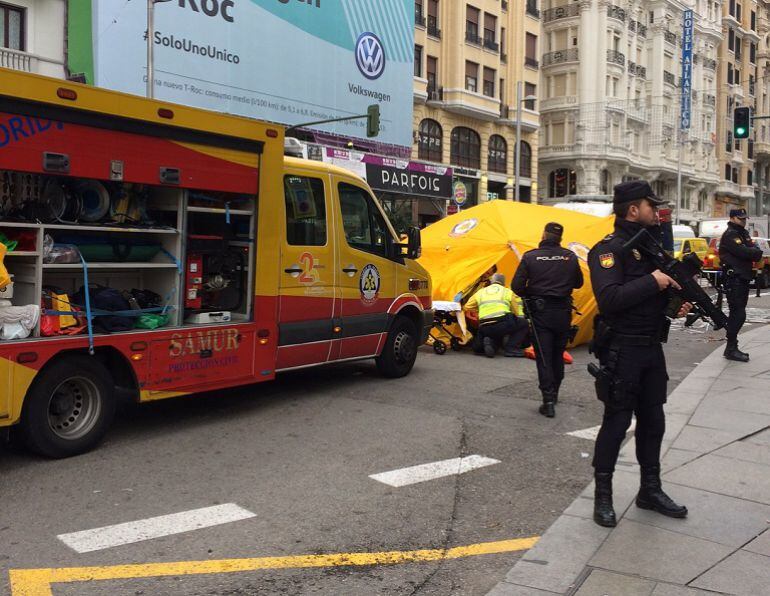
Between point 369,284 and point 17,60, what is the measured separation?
672 inches

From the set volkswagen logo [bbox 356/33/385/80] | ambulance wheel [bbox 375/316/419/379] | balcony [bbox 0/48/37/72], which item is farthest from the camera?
volkswagen logo [bbox 356/33/385/80]

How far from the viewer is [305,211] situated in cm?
748

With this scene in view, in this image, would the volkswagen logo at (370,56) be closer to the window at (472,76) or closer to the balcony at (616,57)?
the window at (472,76)

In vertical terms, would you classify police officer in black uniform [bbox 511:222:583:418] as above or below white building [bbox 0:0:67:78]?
below

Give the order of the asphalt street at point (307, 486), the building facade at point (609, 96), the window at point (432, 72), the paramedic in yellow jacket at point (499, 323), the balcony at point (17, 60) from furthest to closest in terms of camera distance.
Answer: the building facade at point (609, 96)
the window at point (432, 72)
the balcony at point (17, 60)
the paramedic in yellow jacket at point (499, 323)
the asphalt street at point (307, 486)

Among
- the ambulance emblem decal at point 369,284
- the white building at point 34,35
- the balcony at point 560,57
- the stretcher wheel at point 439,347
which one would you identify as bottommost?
the stretcher wheel at point 439,347

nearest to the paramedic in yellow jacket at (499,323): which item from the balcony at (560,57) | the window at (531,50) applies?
the window at (531,50)

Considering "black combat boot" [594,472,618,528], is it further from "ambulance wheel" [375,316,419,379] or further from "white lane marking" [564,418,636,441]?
"ambulance wheel" [375,316,419,379]

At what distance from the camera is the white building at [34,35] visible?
20.8 metres

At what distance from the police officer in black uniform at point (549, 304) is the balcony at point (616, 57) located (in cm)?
4718

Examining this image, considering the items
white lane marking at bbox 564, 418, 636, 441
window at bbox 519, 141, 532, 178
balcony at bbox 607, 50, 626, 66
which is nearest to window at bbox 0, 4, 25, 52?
white lane marking at bbox 564, 418, 636, 441

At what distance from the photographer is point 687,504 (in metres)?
4.55

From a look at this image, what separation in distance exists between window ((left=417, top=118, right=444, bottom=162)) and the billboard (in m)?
2.96

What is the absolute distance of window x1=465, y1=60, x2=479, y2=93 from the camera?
39.6 meters
